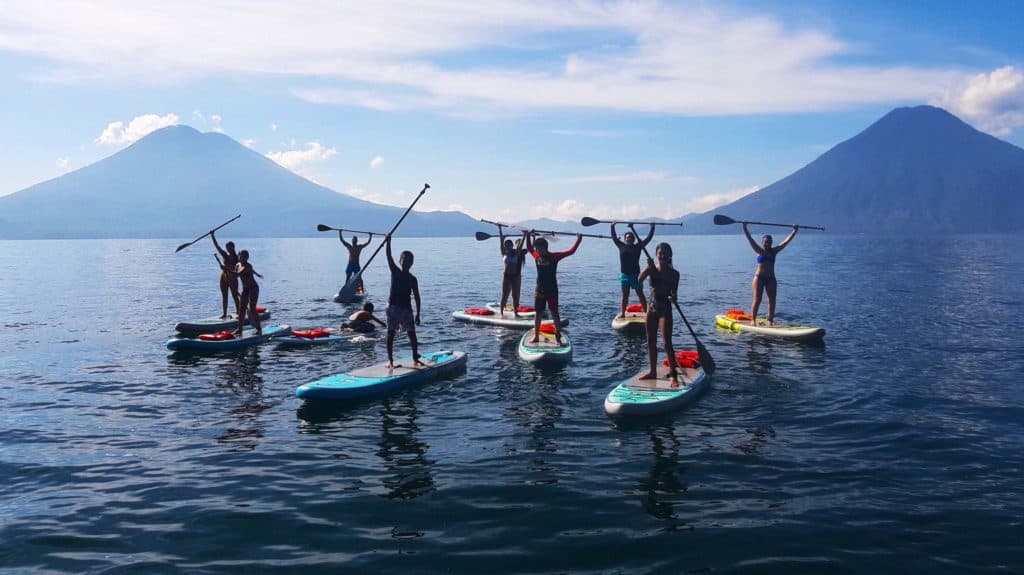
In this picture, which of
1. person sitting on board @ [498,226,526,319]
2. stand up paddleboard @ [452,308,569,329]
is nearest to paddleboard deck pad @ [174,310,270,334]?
stand up paddleboard @ [452,308,569,329]

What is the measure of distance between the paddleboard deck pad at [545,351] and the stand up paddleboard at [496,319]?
4066 mm

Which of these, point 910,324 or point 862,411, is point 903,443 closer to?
point 862,411

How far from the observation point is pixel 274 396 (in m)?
14.7

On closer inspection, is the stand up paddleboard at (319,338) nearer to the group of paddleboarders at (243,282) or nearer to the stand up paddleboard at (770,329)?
the group of paddleboarders at (243,282)

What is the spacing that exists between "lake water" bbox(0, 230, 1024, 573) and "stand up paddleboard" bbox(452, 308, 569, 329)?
2.81 metres

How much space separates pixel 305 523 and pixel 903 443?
402 inches

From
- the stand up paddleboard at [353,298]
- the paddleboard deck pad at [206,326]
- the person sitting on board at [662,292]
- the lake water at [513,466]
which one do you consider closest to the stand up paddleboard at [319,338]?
the lake water at [513,466]

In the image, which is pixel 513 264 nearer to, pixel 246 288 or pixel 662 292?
pixel 246 288

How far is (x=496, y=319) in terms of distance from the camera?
24516mm

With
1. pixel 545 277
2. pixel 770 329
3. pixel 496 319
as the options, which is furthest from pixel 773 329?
pixel 496 319

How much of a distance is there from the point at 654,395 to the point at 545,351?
15.9 feet

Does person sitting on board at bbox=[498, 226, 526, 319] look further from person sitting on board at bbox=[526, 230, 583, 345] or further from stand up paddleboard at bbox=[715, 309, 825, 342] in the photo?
stand up paddleboard at bbox=[715, 309, 825, 342]

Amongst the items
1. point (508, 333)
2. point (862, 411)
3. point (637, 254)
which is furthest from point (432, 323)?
point (862, 411)

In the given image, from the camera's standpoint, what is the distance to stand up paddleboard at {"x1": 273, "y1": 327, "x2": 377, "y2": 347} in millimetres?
20656
